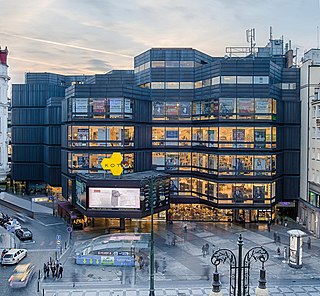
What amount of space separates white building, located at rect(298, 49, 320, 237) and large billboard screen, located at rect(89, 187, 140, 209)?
83.4 ft

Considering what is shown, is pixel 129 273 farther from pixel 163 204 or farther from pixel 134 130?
pixel 134 130

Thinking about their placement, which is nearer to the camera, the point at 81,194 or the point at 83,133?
the point at 81,194

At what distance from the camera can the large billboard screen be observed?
57.1 metres

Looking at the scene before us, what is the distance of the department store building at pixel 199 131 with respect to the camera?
64.5 meters

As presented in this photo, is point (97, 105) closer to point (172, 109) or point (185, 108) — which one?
point (172, 109)

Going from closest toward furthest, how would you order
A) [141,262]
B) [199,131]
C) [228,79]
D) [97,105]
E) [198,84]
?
[141,262]
[228,79]
[97,105]
[199,131]
[198,84]

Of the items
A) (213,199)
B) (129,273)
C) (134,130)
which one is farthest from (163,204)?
(129,273)

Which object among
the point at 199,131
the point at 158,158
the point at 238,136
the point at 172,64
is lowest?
the point at 158,158

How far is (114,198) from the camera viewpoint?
2264 inches

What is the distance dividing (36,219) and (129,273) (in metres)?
32.6

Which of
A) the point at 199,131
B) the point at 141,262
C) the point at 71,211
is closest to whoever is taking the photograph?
the point at 141,262

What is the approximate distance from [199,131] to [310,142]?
17.2 metres

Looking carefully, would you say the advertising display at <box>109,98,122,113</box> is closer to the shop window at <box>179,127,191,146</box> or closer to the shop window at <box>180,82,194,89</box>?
the shop window at <box>179,127,191,146</box>

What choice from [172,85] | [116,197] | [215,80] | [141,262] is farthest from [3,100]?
[141,262]
